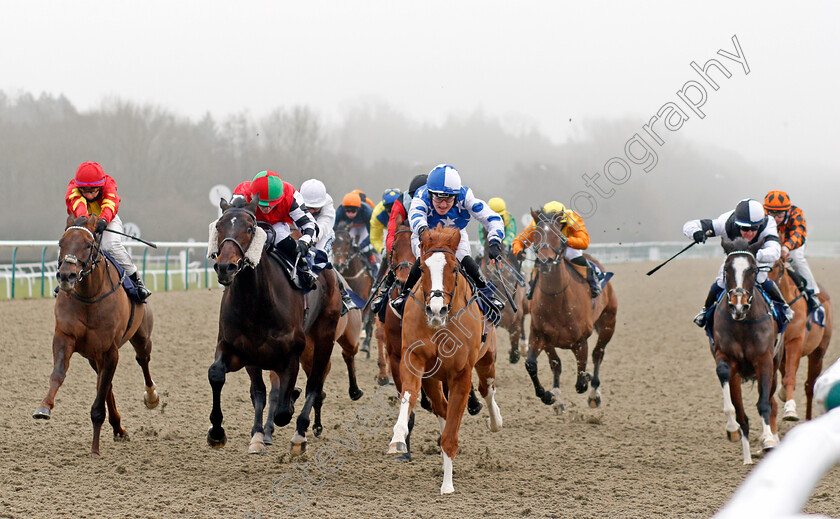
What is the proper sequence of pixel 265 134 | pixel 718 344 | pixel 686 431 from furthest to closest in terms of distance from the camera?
pixel 265 134, pixel 686 431, pixel 718 344

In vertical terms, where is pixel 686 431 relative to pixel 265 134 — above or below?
below

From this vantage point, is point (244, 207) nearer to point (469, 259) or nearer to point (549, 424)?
point (469, 259)

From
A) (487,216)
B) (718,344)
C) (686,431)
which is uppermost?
(487,216)

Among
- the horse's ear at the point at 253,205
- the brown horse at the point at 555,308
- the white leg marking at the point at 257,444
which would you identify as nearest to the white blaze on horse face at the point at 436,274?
the horse's ear at the point at 253,205

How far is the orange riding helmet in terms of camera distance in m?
8.07

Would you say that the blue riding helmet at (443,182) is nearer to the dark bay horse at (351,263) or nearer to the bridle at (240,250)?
the bridle at (240,250)

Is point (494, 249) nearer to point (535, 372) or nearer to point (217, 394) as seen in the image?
point (217, 394)

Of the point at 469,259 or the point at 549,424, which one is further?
the point at 549,424

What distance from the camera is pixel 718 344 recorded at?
276 inches

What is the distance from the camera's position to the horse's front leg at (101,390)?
6457 millimetres

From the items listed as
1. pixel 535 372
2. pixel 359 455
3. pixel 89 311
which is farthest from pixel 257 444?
pixel 535 372

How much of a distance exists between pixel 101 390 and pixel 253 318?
5.05ft

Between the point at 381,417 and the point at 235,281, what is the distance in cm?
309

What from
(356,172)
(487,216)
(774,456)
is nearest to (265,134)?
(356,172)
